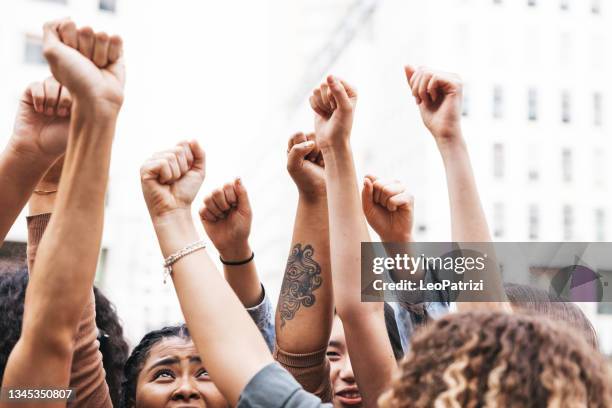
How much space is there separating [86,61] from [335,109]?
2.34 ft

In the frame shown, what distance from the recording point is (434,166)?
34.2m

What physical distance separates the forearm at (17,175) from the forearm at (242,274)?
67 centimetres

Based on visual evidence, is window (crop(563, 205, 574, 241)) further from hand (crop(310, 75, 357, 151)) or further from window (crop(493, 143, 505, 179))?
hand (crop(310, 75, 357, 151))

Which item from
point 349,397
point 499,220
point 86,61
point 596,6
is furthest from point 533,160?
point 86,61

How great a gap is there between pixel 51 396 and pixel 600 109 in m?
37.1

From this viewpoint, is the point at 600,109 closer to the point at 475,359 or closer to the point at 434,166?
the point at 434,166

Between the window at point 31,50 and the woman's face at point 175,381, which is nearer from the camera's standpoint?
the woman's face at point 175,381

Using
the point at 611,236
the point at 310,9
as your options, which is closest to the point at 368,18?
the point at 611,236

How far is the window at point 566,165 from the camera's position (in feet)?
113

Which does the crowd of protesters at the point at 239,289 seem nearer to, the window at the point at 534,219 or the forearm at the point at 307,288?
the forearm at the point at 307,288

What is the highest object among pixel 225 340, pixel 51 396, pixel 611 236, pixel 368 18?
pixel 368 18

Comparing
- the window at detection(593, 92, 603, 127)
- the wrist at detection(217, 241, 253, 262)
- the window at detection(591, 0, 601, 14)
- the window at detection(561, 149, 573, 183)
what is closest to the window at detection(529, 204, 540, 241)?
the window at detection(561, 149, 573, 183)

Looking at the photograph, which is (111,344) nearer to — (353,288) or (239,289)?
(239,289)

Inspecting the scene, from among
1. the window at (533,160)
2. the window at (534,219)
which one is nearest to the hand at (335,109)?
the window at (534,219)
